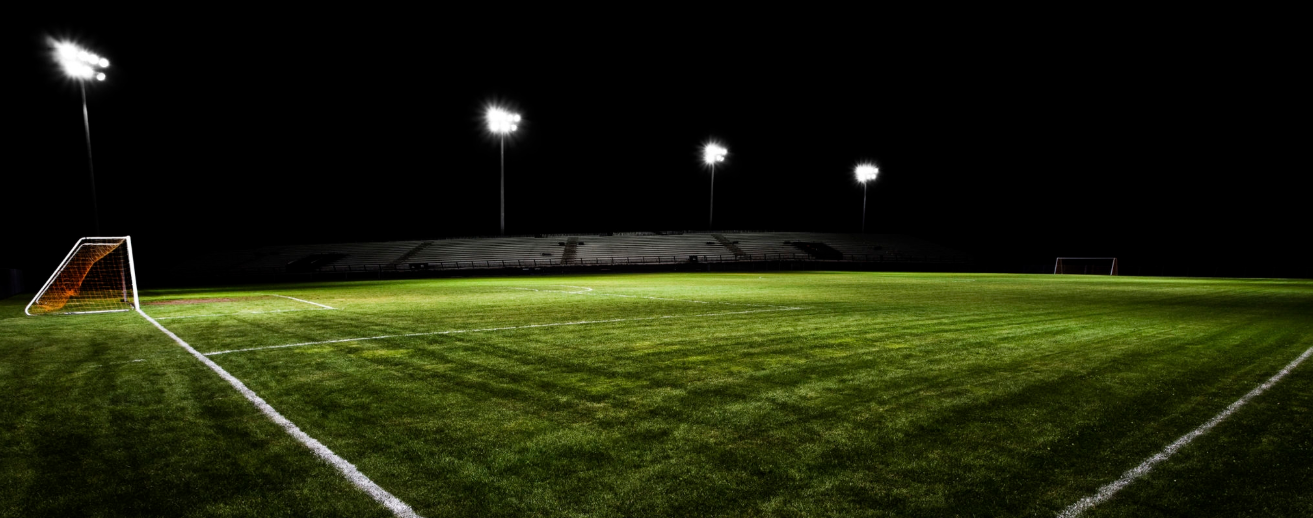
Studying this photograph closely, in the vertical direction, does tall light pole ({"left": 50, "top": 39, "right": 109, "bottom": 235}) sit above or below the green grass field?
above

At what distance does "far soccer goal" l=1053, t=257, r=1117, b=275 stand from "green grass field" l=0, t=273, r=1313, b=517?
40588 millimetres

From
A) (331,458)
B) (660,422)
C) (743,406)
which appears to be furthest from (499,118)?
(331,458)

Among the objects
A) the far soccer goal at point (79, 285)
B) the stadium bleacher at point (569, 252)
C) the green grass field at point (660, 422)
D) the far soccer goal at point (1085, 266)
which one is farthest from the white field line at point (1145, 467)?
the far soccer goal at point (1085, 266)

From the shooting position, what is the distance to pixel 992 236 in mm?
60594

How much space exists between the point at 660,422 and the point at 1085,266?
5235 centimetres

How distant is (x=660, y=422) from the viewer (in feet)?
15.0

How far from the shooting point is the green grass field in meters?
3.24

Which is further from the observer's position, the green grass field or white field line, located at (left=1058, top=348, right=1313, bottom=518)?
the green grass field

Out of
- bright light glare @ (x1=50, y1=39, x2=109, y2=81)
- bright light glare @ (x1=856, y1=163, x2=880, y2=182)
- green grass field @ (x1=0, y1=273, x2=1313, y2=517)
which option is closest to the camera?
green grass field @ (x1=0, y1=273, x2=1313, y2=517)

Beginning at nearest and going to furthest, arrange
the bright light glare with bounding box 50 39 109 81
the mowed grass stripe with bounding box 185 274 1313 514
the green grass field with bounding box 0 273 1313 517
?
the green grass field with bounding box 0 273 1313 517 → the mowed grass stripe with bounding box 185 274 1313 514 → the bright light glare with bounding box 50 39 109 81

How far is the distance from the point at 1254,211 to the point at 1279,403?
69.6 meters

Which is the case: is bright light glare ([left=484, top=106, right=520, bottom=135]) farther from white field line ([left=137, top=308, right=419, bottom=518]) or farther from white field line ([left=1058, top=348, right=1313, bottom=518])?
white field line ([left=1058, top=348, right=1313, bottom=518])

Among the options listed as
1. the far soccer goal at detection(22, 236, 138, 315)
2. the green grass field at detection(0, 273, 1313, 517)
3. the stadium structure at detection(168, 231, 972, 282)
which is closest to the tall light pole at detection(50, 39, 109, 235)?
the far soccer goal at detection(22, 236, 138, 315)

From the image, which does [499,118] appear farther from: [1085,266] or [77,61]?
[1085,266]
